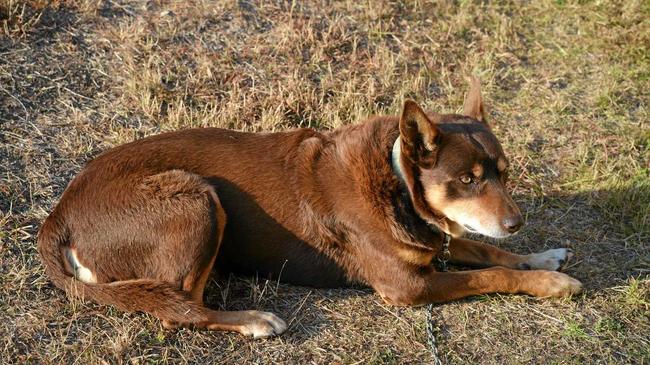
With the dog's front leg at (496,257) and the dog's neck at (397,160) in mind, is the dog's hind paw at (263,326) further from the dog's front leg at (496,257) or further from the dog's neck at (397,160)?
the dog's front leg at (496,257)

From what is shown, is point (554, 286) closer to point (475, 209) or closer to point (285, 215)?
point (475, 209)

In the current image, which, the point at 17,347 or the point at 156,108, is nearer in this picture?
the point at 17,347

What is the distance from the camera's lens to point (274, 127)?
259 inches

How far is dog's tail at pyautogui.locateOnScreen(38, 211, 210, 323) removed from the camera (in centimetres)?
456

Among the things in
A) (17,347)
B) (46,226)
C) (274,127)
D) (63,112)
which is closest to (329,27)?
(274,127)

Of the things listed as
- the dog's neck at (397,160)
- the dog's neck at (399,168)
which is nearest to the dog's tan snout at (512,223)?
the dog's neck at (399,168)

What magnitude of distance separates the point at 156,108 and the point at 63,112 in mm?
790

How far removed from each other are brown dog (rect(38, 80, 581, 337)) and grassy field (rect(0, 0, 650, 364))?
18cm

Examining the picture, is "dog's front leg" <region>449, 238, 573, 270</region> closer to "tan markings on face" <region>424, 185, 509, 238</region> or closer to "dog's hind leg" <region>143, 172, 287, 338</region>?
"tan markings on face" <region>424, 185, 509, 238</region>

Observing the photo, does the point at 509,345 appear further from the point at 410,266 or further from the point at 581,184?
the point at 581,184

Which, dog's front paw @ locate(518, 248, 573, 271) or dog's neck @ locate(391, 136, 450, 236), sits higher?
dog's neck @ locate(391, 136, 450, 236)

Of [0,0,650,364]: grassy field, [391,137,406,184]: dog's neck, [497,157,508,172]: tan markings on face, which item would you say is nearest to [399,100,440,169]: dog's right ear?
[391,137,406,184]: dog's neck

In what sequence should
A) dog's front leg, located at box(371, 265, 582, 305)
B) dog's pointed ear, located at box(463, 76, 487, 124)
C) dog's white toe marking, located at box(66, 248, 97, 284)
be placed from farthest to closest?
dog's pointed ear, located at box(463, 76, 487, 124)
dog's front leg, located at box(371, 265, 582, 305)
dog's white toe marking, located at box(66, 248, 97, 284)

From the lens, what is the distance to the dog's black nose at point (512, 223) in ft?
15.3
